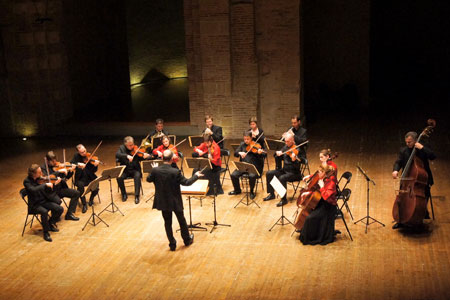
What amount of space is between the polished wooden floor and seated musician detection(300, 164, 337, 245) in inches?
5.9

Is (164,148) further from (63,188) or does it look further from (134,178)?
(63,188)

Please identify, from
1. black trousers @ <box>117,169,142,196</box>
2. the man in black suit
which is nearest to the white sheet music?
the man in black suit

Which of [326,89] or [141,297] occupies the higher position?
[326,89]

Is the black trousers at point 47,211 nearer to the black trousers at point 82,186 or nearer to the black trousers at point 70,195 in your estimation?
the black trousers at point 70,195

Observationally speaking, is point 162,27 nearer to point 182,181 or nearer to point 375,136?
point 375,136

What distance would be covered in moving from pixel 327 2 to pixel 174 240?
12612mm

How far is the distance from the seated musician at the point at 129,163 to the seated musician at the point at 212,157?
1.05 m

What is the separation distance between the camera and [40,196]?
29.9 feet

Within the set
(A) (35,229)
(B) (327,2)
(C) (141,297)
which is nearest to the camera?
(C) (141,297)

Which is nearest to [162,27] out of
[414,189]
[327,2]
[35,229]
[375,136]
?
[327,2]

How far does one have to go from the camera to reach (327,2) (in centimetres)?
1888

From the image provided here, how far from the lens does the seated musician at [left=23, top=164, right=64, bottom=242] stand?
8930 millimetres

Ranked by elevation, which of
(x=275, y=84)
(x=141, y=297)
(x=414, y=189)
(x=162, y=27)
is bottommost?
(x=141, y=297)

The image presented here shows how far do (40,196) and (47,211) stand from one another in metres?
0.26
